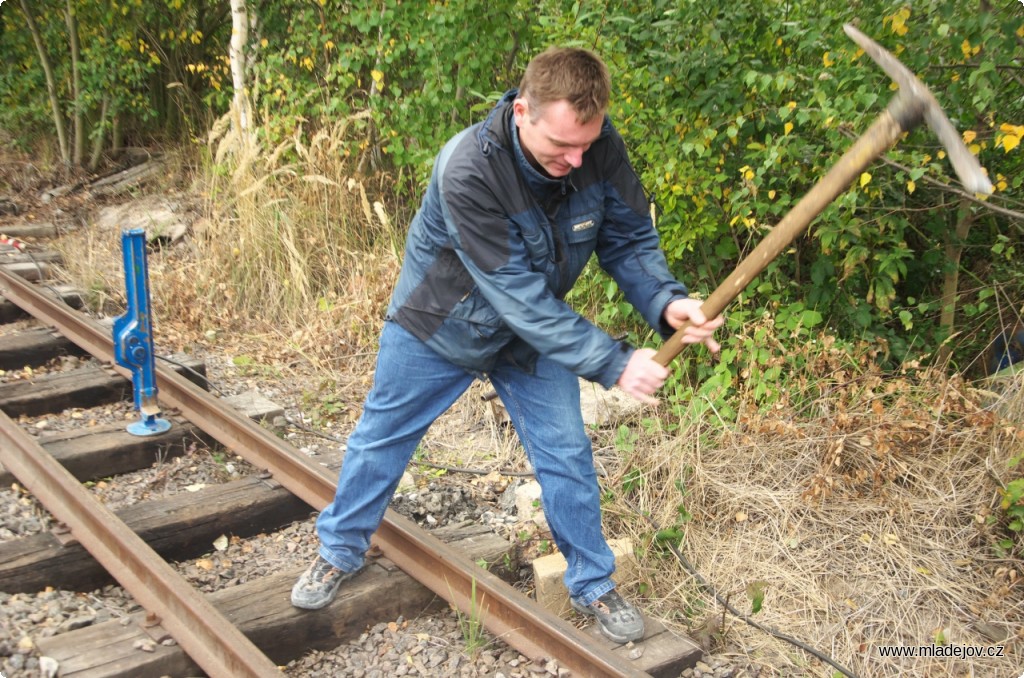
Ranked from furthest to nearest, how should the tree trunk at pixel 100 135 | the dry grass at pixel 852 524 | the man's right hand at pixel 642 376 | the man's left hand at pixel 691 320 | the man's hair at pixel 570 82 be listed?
the tree trunk at pixel 100 135 → the dry grass at pixel 852 524 → the man's left hand at pixel 691 320 → the man's right hand at pixel 642 376 → the man's hair at pixel 570 82

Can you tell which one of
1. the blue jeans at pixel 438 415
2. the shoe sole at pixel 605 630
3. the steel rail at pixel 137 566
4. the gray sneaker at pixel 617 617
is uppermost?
the blue jeans at pixel 438 415

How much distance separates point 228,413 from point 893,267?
3742 millimetres

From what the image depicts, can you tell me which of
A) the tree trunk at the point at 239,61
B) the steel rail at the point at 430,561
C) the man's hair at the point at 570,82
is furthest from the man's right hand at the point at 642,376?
the tree trunk at the point at 239,61

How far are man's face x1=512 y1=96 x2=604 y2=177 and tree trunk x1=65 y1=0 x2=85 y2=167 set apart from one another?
423 inches

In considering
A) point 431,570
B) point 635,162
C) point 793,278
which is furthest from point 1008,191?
point 431,570

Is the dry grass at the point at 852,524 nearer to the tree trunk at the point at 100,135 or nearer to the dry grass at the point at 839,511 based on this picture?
the dry grass at the point at 839,511

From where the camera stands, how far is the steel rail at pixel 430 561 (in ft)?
11.4

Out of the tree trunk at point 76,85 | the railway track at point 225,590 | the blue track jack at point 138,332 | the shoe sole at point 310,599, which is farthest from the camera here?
the tree trunk at point 76,85

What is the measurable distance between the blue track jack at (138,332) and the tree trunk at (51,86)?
866 cm

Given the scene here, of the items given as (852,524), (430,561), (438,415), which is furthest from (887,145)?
(430,561)

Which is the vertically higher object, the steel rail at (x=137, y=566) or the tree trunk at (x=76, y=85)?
the tree trunk at (x=76, y=85)

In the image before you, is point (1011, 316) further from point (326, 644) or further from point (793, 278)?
point (326, 644)

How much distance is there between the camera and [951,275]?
535 cm

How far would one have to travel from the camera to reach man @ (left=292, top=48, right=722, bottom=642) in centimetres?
317
